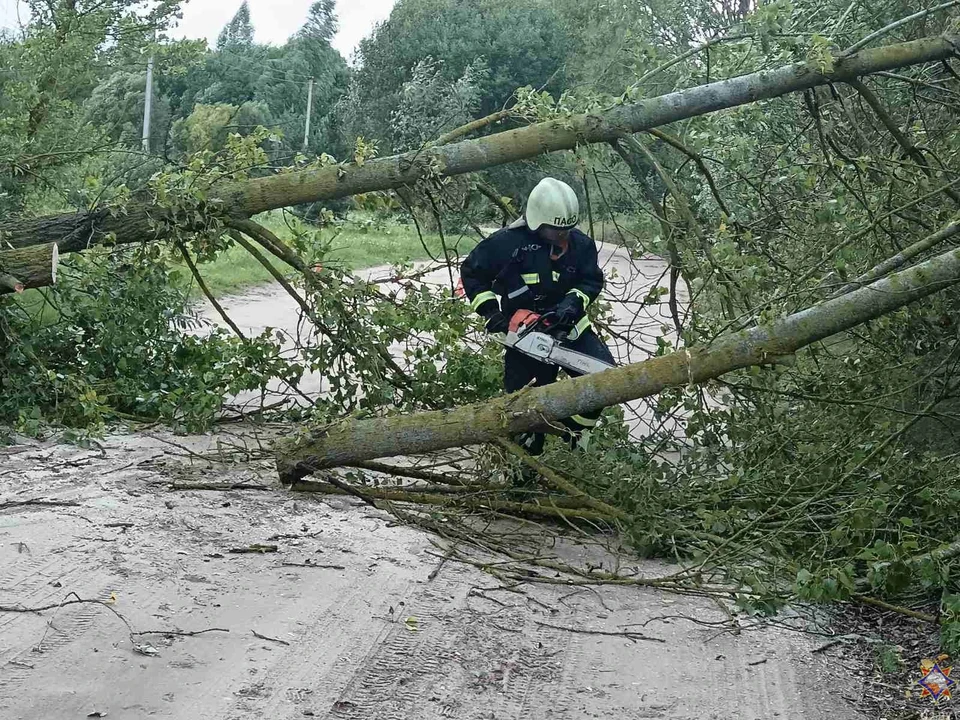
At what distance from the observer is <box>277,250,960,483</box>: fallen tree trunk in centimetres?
460

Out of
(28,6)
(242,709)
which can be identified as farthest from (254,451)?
(28,6)

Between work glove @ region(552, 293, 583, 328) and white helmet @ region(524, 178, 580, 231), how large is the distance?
41cm

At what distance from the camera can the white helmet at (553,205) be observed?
20.0ft

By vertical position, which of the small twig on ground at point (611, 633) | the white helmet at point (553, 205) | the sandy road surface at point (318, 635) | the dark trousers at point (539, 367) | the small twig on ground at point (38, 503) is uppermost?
the white helmet at point (553, 205)

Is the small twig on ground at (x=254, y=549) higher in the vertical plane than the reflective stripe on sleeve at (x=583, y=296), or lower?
lower

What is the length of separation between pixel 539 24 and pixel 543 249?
28.4 m

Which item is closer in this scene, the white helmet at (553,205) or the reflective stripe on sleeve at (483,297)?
the white helmet at (553,205)

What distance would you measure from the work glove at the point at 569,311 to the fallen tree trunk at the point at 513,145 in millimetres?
843

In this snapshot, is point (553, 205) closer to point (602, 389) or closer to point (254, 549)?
point (602, 389)

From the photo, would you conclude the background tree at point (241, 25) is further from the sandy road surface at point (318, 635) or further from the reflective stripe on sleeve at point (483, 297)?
the sandy road surface at point (318, 635)

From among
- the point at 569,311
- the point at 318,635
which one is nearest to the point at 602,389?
the point at 569,311

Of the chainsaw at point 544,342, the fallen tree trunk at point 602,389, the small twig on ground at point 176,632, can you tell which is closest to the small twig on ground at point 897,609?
the fallen tree trunk at point 602,389

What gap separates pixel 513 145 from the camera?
5.88 m

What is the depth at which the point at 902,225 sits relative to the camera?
656 centimetres
